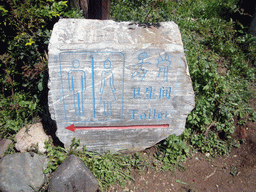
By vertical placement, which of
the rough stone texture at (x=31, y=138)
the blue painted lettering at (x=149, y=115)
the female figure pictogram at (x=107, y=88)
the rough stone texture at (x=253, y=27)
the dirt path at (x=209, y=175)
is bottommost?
the dirt path at (x=209, y=175)

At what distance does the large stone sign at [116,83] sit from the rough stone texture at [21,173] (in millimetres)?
429

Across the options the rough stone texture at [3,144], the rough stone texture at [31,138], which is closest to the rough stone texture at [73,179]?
the rough stone texture at [31,138]

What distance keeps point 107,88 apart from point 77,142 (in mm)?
812

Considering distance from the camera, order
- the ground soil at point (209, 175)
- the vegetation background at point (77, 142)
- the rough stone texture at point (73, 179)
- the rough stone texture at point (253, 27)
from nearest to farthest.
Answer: the rough stone texture at point (73, 179)
the ground soil at point (209, 175)
the vegetation background at point (77, 142)
the rough stone texture at point (253, 27)

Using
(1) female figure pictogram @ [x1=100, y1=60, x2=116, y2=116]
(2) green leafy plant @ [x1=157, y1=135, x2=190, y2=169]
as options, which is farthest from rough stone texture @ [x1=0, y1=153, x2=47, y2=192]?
A: (2) green leafy plant @ [x1=157, y1=135, x2=190, y2=169]

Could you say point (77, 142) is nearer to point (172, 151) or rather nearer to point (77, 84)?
point (77, 84)

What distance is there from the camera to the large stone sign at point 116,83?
2482 millimetres

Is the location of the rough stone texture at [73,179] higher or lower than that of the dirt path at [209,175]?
higher

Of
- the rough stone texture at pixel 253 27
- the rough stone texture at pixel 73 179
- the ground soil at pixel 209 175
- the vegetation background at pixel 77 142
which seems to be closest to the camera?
the rough stone texture at pixel 73 179

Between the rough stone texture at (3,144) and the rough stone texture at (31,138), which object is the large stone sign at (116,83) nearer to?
the rough stone texture at (31,138)

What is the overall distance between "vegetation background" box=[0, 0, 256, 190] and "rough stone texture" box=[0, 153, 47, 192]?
0.50ft

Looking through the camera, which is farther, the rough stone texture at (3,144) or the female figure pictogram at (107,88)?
the rough stone texture at (3,144)

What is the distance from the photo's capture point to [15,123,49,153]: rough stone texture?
2.96 metres

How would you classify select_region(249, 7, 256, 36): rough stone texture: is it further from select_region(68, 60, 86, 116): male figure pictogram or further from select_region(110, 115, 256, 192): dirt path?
select_region(68, 60, 86, 116): male figure pictogram
